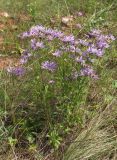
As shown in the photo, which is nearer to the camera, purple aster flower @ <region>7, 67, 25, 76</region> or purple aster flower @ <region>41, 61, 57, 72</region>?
purple aster flower @ <region>41, 61, 57, 72</region>

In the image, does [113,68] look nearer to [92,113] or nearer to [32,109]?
[92,113]

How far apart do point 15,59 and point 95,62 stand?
1.41 metres

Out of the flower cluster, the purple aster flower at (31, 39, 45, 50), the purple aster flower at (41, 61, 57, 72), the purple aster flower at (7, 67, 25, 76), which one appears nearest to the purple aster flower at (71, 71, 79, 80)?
the flower cluster

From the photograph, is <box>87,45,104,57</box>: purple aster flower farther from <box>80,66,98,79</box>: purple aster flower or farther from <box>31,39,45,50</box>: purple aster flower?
<box>31,39,45,50</box>: purple aster flower

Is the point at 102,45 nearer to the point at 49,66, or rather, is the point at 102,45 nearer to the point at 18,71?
the point at 49,66

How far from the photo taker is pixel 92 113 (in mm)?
3285

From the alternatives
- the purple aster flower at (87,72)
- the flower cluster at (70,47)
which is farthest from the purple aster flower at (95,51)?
the purple aster flower at (87,72)

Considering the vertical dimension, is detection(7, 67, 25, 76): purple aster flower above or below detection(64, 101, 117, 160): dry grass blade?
above

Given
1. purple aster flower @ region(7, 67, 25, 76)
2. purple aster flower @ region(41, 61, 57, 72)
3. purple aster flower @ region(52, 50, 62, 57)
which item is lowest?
purple aster flower @ region(7, 67, 25, 76)

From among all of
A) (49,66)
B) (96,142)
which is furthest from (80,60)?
(96,142)

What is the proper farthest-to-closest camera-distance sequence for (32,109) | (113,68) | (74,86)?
(113,68) → (32,109) → (74,86)

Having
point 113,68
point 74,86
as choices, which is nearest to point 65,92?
point 74,86

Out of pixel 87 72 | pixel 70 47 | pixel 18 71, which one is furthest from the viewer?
pixel 18 71

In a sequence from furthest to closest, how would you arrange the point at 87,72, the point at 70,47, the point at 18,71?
the point at 18,71
the point at 70,47
the point at 87,72
